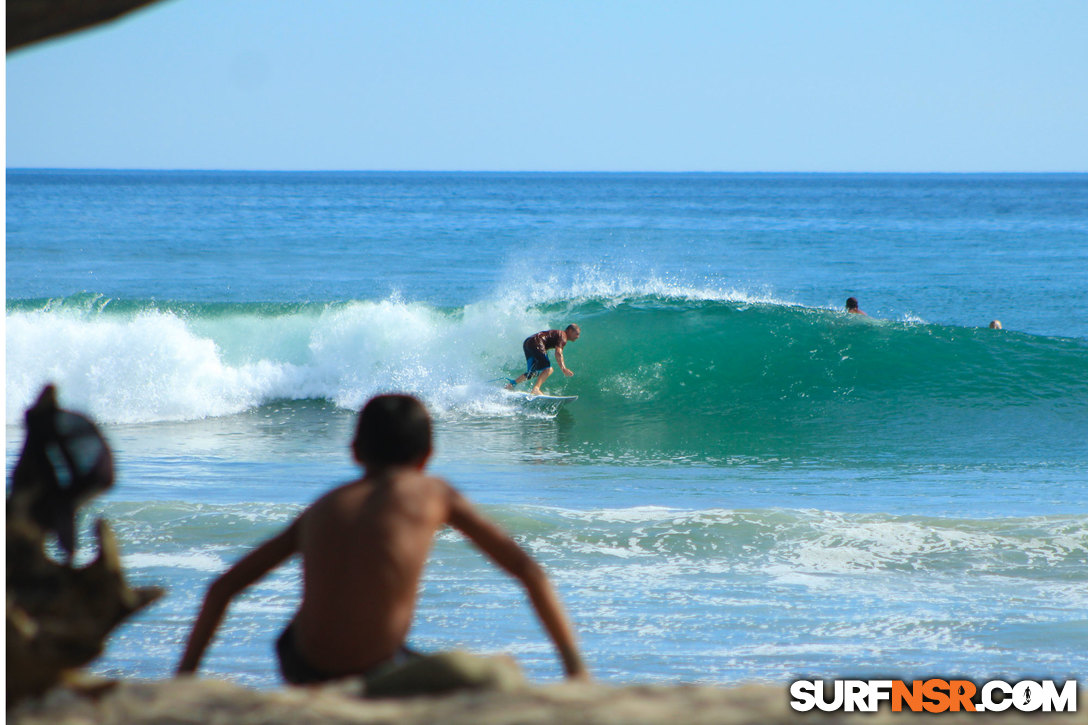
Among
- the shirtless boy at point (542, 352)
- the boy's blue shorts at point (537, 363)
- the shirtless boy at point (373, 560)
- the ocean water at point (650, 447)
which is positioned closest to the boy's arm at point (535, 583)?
the shirtless boy at point (373, 560)

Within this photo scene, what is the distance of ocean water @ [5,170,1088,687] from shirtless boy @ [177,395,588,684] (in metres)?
2.50

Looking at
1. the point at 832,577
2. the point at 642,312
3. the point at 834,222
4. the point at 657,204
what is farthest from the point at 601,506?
the point at 657,204

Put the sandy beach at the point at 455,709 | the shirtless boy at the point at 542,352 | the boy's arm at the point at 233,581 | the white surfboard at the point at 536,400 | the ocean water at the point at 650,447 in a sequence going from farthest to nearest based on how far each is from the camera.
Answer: the white surfboard at the point at 536,400 → the shirtless boy at the point at 542,352 → the ocean water at the point at 650,447 → the boy's arm at the point at 233,581 → the sandy beach at the point at 455,709

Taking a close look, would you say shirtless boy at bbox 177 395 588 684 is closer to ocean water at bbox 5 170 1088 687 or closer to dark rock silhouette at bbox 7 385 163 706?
dark rock silhouette at bbox 7 385 163 706

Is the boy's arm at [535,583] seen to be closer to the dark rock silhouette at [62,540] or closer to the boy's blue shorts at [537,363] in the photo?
the dark rock silhouette at [62,540]

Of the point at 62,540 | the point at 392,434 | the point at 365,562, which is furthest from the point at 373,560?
the point at 62,540

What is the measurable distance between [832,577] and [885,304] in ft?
73.5

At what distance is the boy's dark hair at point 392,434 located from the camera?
240 cm

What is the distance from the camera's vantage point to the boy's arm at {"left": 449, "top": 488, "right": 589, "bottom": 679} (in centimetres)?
228

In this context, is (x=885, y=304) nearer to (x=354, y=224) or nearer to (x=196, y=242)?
(x=196, y=242)

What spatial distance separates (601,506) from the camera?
8484 millimetres

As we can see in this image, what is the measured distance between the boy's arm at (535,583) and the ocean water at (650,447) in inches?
104

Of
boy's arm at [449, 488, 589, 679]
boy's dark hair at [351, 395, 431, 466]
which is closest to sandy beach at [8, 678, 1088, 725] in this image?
boy's arm at [449, 488, 589, 679]

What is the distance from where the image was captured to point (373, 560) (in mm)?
2299
